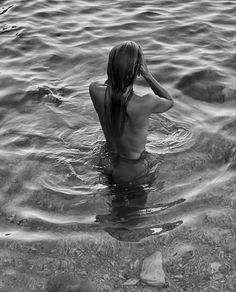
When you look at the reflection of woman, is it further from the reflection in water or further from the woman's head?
the reflection in water

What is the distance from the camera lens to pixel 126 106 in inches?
175

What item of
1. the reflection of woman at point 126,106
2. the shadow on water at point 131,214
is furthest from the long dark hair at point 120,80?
the shadow on water at point 131,214

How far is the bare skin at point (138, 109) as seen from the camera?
14.8 ft

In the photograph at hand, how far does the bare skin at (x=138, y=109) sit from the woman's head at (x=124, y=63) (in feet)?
0.78

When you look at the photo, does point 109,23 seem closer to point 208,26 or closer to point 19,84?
point 208,26

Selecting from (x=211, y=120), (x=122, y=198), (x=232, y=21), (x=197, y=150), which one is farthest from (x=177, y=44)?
(x=122, y=198)

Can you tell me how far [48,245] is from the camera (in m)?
4.33

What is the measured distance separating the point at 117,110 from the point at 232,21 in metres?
5.78

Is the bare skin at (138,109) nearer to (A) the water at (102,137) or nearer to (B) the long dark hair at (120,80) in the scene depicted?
(B) the long dark hair at (120,80)

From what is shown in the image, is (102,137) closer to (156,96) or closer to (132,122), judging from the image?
(132,122)

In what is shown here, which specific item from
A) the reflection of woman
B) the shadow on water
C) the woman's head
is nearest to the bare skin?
the reflection of woman

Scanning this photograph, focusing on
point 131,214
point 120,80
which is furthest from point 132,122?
point 131,214

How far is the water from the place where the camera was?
4.48 meters

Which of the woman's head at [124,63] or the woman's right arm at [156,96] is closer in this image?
the woman's head at [124,63]
